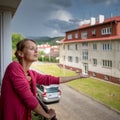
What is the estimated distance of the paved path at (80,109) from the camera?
4.32 metres

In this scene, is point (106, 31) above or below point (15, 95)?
above

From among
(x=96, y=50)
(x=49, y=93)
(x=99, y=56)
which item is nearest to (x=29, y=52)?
(x=49, y=93)

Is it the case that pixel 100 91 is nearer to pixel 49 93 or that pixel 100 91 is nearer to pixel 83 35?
pixel 49 93

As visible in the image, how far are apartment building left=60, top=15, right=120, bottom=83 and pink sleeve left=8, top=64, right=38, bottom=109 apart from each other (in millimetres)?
5992

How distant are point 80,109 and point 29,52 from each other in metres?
4.83

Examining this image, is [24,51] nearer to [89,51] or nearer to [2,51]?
[2,51]

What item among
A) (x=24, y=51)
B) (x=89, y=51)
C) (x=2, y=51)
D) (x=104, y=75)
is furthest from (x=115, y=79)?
(x=24, y=51)

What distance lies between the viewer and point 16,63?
40 centimetres

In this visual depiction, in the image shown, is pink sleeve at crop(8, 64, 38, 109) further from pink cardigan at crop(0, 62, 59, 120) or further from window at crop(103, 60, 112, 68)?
window at crop(103, 60, 112, 68)

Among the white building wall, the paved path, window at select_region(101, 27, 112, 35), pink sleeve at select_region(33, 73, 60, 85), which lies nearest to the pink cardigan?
pink sleeve at select_region(33, 73, 60, 85)

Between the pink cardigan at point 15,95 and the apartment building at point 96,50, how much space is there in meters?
5.97

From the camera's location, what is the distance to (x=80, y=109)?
5102 mm

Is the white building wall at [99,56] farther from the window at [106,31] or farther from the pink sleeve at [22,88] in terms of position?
the pink sleeve at [22,88]

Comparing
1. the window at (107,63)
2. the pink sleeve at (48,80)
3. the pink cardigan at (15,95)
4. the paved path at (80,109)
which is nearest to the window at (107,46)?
the window at (107,63)
